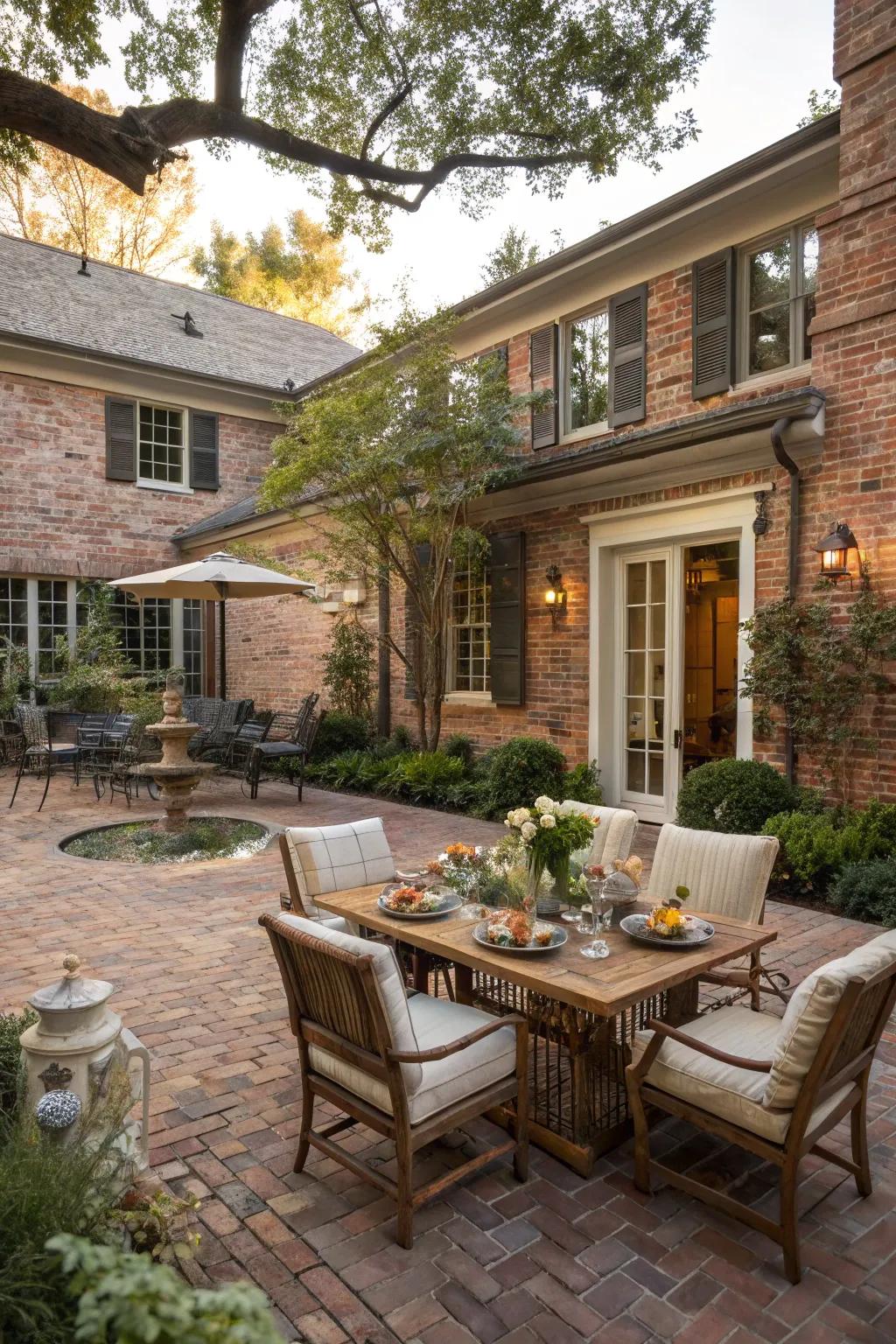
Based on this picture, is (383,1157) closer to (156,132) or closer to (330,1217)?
(330,1217)

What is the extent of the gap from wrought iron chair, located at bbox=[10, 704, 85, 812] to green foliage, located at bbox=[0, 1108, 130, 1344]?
7429 mm

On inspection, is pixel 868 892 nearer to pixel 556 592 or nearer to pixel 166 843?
pixel 556 592

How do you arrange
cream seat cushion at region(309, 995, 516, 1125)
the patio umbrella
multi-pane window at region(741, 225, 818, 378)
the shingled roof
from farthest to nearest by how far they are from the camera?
the shingled roof < the patio umbrella < multi-pane window at region(741, 225, 818, 378) < cream seat cushion at region(309, 995, 516, 1125)

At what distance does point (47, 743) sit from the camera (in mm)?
10000

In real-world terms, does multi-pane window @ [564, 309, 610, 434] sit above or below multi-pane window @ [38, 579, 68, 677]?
above

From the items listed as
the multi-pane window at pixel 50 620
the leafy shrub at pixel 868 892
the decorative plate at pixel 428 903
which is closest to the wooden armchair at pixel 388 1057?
the decorative plate at pixel 428 903

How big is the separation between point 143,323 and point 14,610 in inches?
231

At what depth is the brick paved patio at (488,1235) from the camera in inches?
84.5

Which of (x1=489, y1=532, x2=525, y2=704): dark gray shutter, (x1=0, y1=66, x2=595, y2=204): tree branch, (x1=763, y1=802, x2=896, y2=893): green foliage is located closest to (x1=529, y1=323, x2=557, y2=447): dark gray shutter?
(x1=489, y1=532, x2=525, y2=704): dark gray shutter

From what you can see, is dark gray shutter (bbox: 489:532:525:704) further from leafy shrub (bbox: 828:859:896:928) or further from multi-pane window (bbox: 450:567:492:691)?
leafy shrub (bbox: 828:859:896:928)

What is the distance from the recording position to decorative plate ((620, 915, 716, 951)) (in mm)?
2945

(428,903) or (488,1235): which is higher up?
(428,903)

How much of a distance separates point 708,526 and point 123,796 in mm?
7235

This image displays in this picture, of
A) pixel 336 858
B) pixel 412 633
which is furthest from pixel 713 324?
pixel 336 858
